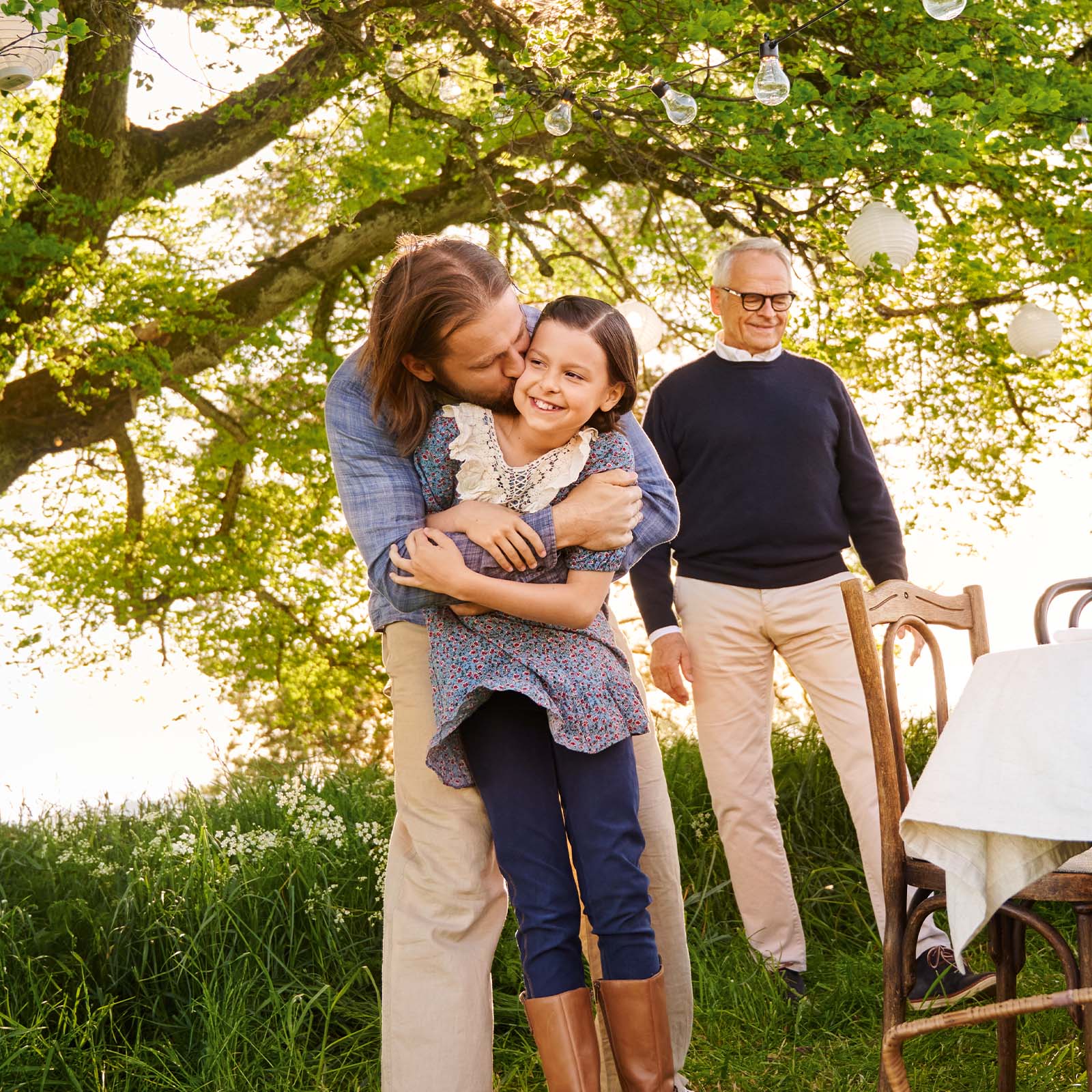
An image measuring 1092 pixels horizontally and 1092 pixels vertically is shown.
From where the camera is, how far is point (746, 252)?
333cm

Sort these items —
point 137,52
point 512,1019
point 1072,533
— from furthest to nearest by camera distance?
1. point 1072,533
2. point 137,52
3. point 512,1019

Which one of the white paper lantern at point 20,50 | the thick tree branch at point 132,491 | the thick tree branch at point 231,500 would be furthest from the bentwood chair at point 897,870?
the thick tree branch at point 231,500

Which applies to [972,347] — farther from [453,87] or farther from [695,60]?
[453,87]

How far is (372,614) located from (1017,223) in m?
4.48

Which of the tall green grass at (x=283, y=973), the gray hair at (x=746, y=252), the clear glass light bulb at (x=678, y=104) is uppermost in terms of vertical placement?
the clear glass light bulb at (x=678, y=104)

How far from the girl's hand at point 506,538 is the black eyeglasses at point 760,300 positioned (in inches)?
63.5

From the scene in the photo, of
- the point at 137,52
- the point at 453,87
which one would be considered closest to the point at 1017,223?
the point at 453,87

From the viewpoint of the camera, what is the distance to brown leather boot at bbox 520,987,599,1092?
183 cm

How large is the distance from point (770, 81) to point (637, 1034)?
2225 millimetres

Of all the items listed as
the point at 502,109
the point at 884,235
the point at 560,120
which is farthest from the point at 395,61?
the point at 884,235

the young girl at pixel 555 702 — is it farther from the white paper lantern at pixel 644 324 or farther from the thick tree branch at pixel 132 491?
the thick tree branch at pixel 132 491

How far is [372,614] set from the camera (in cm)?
226

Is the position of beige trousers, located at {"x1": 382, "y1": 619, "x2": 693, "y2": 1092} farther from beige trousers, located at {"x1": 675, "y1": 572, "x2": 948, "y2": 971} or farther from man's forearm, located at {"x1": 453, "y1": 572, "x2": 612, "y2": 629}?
beige trousers, located at {"x1": 675, "y1": 572, "x2": 948, "y2": 971}

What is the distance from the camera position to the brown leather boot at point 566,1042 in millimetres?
1834
